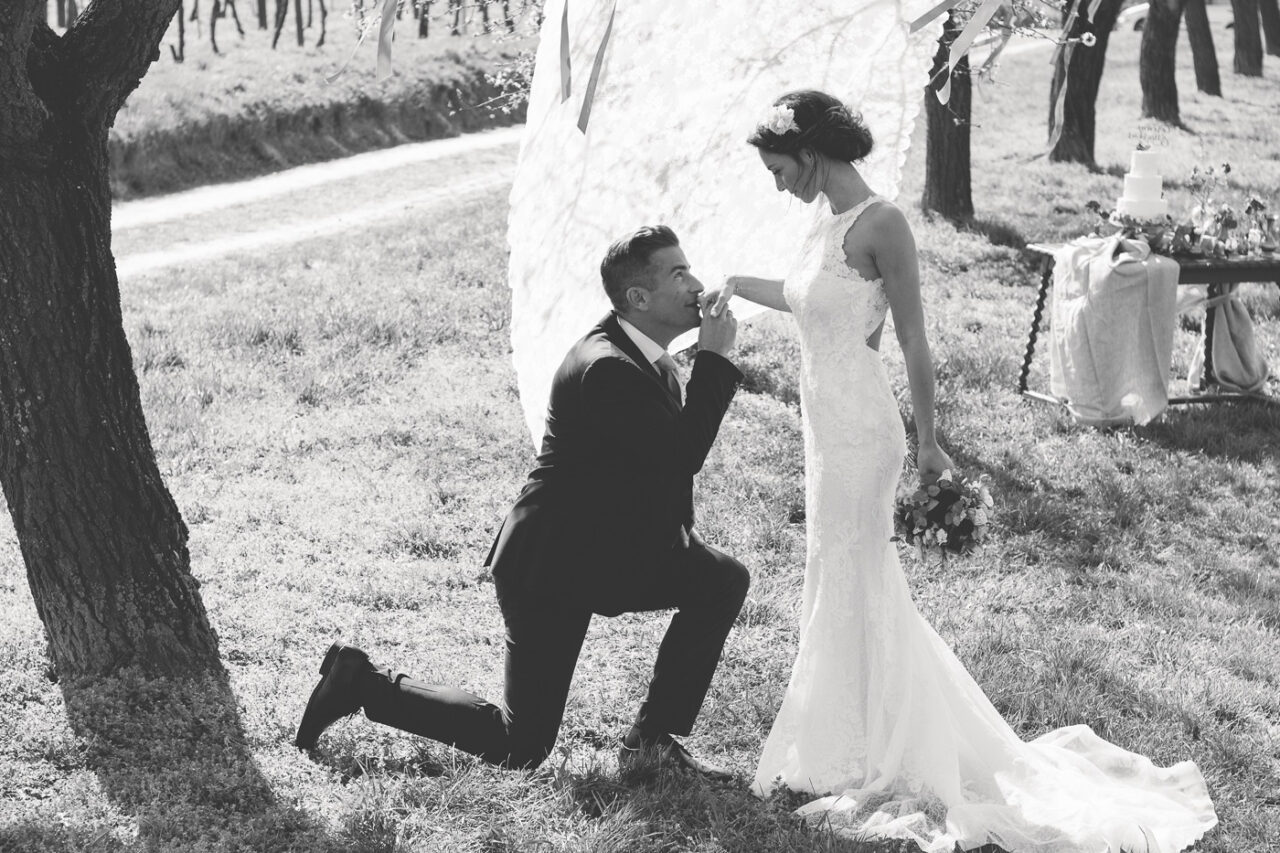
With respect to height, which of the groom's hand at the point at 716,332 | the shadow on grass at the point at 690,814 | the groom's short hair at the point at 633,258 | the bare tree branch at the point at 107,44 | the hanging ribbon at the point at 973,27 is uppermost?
the bare tree branch at the point at 107,44

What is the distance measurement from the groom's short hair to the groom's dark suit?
0.45ft

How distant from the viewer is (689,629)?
421cm

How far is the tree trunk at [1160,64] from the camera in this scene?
20281 millimetres

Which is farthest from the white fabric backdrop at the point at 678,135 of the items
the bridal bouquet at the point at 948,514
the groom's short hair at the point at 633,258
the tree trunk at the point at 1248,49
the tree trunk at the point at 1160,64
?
the tree trunk at the point at 1248,49

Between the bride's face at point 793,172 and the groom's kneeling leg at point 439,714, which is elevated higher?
the bride's face at point 793,172

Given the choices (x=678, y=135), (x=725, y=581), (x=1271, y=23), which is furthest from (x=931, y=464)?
(x=1271, y=23)

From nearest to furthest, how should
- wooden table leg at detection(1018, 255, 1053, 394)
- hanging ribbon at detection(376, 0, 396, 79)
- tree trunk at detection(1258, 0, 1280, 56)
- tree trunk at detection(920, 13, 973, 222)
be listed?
1. hanging ribbon at detection(376, 0, 396, 79)
2. wooden table leg at detection(1018, 255, 1053, 394)
3. tree trunk at detection(920, 13, 973, 222)
4. tree trunk at detection(1258, 0, 1280, 56)

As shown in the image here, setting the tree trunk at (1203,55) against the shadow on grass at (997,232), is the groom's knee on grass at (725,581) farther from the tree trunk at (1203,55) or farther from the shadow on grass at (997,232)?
the tree trunk at (1203,55)

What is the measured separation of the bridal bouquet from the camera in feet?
13.1

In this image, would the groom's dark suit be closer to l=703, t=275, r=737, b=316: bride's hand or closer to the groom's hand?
the groom's hand

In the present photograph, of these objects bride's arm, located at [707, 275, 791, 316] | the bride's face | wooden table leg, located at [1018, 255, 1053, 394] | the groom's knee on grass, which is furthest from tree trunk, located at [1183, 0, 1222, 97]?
the groom's knee on grass

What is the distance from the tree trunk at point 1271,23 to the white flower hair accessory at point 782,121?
32047 mm

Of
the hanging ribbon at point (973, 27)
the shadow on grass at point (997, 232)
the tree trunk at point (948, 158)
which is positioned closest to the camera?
the hanging ribbon at point (973, 27)

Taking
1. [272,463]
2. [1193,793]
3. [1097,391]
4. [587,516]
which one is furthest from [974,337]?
[587,516]
